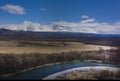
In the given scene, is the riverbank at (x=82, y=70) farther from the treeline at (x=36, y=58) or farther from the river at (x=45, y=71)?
the treeline at (x=36, y=58)

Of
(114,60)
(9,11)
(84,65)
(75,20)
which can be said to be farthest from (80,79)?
(9,11)

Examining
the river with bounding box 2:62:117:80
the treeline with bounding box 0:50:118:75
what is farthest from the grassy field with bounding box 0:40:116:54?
the river with bounding box 2:62:117:80

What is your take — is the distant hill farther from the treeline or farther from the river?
the river

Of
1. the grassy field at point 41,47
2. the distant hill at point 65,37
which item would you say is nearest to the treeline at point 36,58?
the grassy field at point 41,47

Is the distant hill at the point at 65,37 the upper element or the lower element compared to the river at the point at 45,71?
upper

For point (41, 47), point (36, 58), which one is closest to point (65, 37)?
point (41, 47)

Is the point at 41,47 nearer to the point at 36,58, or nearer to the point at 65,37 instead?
the point at 36,58

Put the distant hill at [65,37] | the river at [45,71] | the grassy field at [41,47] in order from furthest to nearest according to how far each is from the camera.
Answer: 1. the distant hill at [65,37]
2. the grassy field at [41,47]
3. the river at [45,71]
